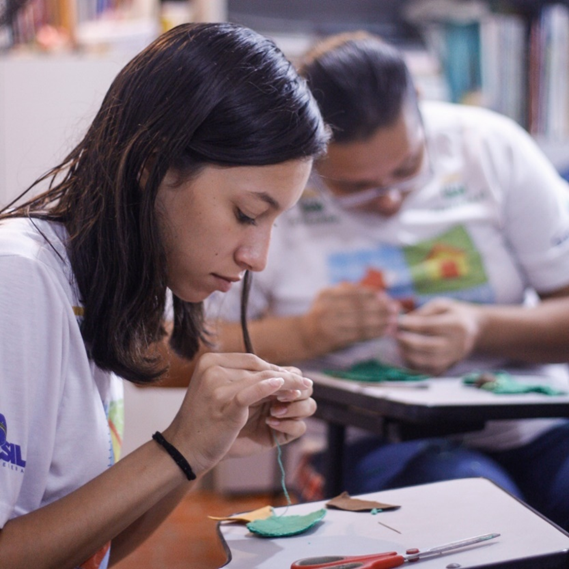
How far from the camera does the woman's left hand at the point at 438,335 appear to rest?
1307 mm

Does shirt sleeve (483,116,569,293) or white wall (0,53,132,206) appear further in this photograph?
white wall (0,53,132,206)

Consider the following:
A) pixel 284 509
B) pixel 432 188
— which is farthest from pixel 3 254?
pixel 432 188

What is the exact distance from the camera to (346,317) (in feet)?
4.40

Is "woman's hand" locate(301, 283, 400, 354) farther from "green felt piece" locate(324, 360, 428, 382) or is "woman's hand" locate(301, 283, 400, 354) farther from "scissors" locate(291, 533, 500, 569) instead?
"scissors" locate(291, 533, 500, 569)

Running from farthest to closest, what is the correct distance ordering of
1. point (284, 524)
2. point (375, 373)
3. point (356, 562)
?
point (375, 373) < point (284, 524) < point (356, 562)

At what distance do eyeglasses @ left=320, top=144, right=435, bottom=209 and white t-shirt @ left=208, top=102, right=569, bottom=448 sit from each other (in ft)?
0.05

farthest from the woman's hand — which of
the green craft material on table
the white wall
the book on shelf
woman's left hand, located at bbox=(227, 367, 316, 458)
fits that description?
the book on shelf

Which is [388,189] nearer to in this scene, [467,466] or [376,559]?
[467,466]

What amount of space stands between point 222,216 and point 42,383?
24 centimetres

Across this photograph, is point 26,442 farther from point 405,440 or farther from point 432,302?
point 432,302

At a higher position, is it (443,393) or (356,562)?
(356,562)

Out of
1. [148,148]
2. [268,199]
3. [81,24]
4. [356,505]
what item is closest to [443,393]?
[356,505]

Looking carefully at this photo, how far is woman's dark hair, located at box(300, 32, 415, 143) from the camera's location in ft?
4.17

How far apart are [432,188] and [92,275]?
2.94 feet
